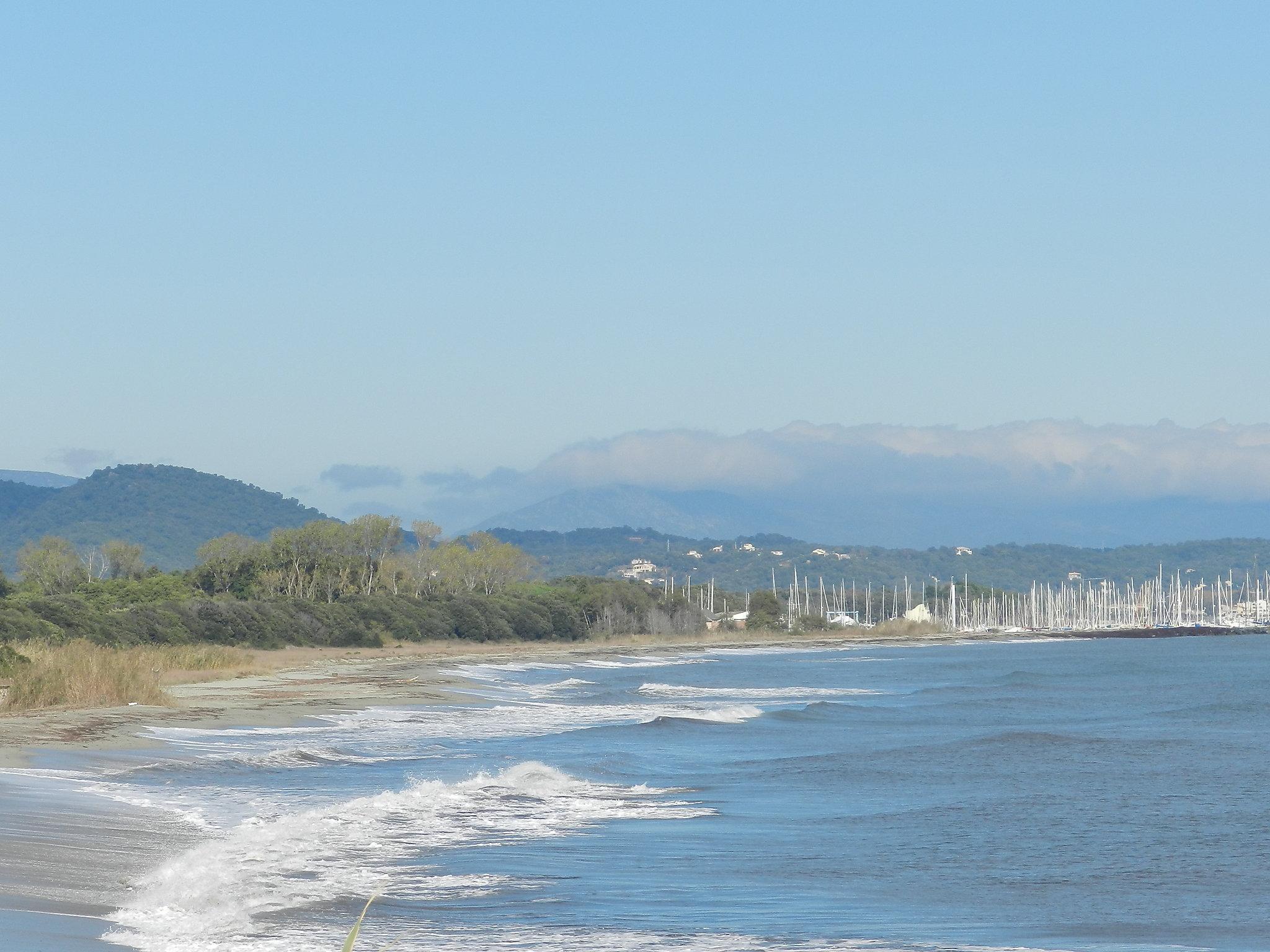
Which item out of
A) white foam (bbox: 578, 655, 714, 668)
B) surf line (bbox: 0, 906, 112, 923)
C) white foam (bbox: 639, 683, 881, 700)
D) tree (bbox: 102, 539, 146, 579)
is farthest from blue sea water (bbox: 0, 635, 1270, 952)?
tree (bbox: 102, 539, 146, 579)

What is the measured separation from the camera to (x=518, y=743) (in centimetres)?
2812

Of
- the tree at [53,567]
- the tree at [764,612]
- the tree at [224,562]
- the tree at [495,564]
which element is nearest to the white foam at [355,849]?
the tree at [224,562]

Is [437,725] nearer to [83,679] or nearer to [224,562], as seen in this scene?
[83,679]

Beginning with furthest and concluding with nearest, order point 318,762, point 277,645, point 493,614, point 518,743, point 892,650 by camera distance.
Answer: point 892,650 → point 493,614 → point 277,645 → point 518,743 → point 318,762

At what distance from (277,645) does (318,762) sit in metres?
46.5

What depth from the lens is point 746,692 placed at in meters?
51.9

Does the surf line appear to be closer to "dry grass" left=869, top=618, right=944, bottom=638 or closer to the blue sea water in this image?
the blue sea water

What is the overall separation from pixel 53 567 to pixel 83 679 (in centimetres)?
8083

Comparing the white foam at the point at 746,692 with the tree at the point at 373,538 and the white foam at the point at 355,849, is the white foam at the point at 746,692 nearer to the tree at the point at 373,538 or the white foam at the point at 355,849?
the white foam at the point at 355,849

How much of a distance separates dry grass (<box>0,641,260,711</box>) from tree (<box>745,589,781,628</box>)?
393 feet

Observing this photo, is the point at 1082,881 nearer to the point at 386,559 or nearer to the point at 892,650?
the point at 386,559

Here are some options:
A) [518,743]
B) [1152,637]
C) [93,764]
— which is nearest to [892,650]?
[1152,637]

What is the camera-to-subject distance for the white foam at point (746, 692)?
4867 cm

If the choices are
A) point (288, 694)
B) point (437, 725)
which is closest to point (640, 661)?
point (288, 694)
